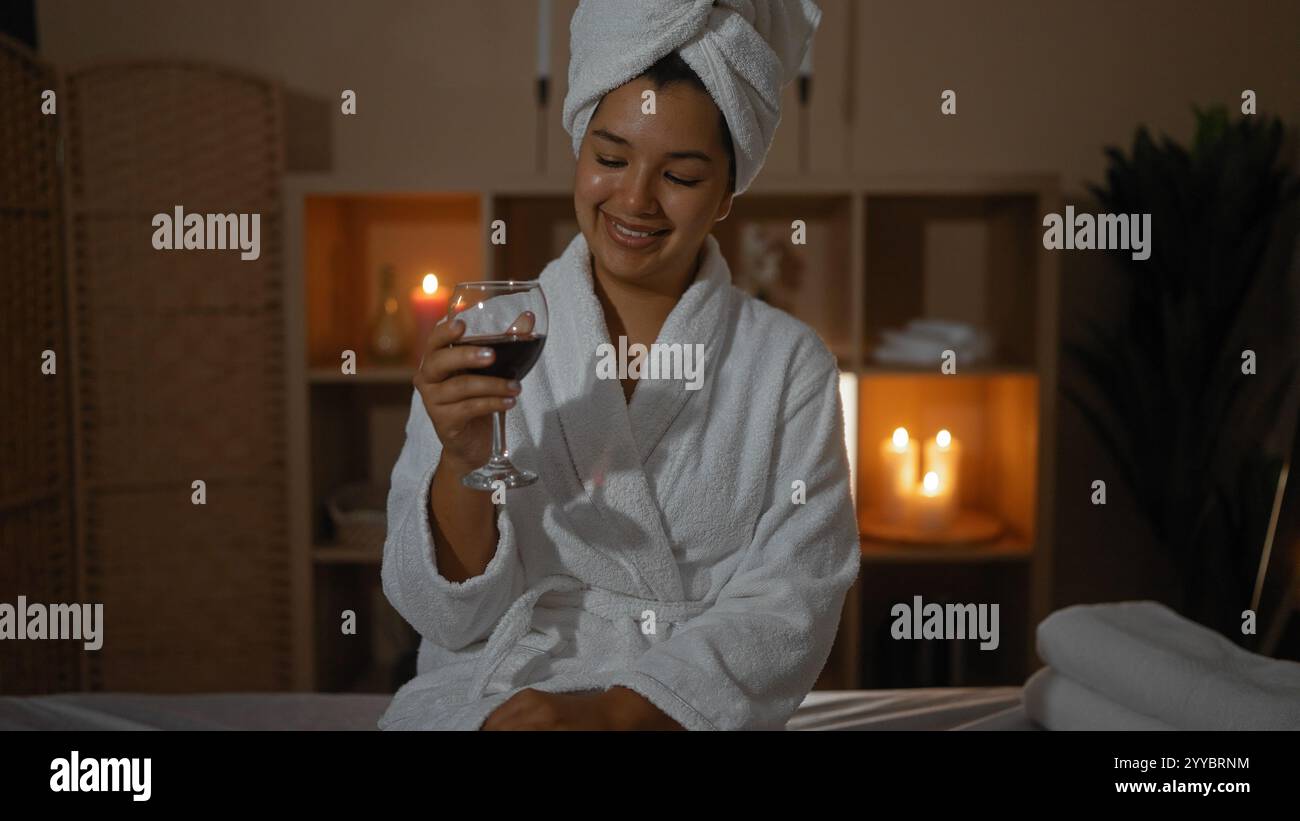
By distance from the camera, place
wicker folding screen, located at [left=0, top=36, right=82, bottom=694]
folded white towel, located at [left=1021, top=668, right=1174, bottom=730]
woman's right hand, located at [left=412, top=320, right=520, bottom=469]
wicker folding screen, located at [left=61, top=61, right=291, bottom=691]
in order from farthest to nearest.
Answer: wicker folding screen, located at [left=61, top=61, right=291, bottom=691] → wicker folding screen, located at [left=0, top=36, right=82, bottom=694] → folded white towel, located at [left=1021, top=668, right=1174, bottom=730] → woman's right hand, located at [left=412, top=320, right=520, bottom=469]

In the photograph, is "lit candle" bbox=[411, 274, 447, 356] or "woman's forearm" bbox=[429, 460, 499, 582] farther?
"lit candle" bbox=[411, 274, 447, 356]

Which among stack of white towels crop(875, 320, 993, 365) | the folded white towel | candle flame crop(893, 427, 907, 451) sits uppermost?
stack of white towels crop(875, 320, 993, 365)

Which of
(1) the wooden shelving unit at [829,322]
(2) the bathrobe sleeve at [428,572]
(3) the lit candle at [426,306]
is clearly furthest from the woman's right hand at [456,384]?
(3) the lit candle at [426,306]

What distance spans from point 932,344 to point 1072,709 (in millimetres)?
1065

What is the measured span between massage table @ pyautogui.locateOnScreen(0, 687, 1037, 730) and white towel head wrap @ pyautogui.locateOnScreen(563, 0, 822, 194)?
0.65 metres

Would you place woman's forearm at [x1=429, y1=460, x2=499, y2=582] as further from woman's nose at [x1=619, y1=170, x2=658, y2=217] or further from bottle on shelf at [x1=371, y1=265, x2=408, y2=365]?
bottle on shelf at [x1=371, y1=265, x2=408, y2=365]

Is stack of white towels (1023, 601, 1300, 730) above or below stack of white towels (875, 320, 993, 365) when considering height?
below

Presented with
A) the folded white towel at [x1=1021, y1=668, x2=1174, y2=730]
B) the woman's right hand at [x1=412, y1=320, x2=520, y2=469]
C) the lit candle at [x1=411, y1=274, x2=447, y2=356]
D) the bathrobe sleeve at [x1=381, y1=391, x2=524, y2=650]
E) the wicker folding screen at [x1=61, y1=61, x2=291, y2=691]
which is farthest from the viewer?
the lit candle at [x1=411, y1=274, x2=447, y2=356]

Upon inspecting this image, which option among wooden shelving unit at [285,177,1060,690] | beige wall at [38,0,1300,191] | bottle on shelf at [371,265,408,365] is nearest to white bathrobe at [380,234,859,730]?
wooden shelving unit at [285,177,1060,690]

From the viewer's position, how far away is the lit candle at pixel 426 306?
2.06 m

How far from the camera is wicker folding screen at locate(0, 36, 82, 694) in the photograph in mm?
1838
